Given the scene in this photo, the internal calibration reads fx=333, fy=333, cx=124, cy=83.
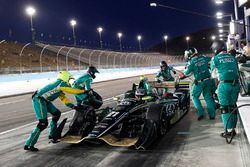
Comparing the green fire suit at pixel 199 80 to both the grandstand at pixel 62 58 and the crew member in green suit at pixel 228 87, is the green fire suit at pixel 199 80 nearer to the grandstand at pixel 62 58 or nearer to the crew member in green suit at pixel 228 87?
the crew member in green suit at pixel 228 87

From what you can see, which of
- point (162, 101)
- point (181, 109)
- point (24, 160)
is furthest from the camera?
point (181, 109)

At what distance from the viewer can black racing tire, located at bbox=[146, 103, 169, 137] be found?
21.0 feet

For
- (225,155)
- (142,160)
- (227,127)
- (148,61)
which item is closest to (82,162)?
(142,160)

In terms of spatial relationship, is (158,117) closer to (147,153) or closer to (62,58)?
(147,153)

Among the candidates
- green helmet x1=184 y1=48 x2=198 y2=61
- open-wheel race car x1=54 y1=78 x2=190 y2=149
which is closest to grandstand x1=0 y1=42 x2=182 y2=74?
green helmet x1=184 y1=48 x2=198 y2=61

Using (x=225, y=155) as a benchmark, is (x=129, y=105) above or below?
above

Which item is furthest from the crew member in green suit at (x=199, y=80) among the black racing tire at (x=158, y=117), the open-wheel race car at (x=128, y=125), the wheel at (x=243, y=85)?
the black racing tire at (x=158, y=117)

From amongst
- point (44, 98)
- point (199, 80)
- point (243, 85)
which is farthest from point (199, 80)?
point (44, 98)

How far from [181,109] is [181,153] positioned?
343 centimetres

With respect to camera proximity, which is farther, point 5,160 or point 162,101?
point 162,101

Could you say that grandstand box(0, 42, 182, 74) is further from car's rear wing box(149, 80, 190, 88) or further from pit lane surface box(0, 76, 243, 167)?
pit lane surface box(0, 76, 243, 167)

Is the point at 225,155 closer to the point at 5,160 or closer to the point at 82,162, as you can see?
the point at 82,162

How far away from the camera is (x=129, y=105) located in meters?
6.90

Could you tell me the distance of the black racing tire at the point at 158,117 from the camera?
639 centimetres
